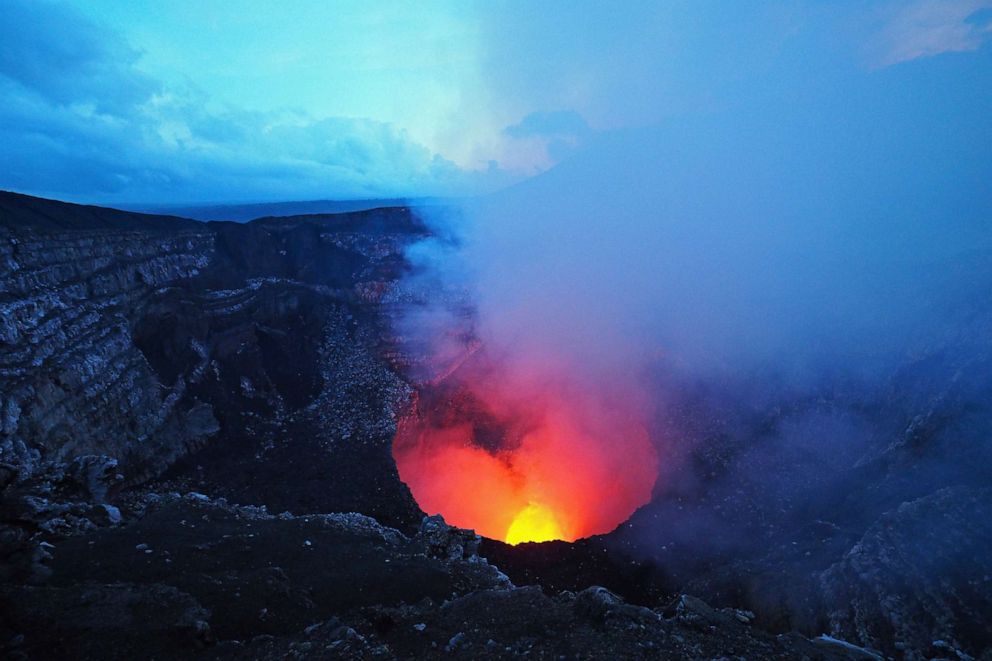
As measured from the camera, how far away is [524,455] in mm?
30766

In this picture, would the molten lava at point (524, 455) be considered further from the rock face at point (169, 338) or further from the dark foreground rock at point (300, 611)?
the dark foreground rock at point (300, 611)

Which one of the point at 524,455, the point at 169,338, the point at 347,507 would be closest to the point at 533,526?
the point at 524,455

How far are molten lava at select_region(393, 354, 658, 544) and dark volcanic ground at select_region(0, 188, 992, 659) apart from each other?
2997 millimetres

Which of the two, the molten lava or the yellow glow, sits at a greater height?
the molten lava

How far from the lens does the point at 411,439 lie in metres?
29.5

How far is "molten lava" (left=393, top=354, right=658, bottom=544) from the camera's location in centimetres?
2703

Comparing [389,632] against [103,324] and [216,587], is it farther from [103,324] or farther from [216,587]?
[103,324]

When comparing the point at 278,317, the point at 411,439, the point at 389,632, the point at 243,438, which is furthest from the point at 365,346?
the point at 389,632

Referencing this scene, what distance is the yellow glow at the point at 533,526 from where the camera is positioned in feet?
89.7

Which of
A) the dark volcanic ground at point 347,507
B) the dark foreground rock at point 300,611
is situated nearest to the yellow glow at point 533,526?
the dark volcanic ground at point 347,507

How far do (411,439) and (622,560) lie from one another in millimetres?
15423

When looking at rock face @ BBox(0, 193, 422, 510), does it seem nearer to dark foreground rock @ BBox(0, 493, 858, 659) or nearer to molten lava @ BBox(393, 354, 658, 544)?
molten lava @ BBox(393, 354, 658, 544)

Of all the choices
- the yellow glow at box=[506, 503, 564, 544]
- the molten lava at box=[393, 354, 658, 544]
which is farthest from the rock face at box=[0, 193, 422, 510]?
the yellow glow at box=[506, 503, 564, 544]

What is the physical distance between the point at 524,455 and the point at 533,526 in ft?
14.2
